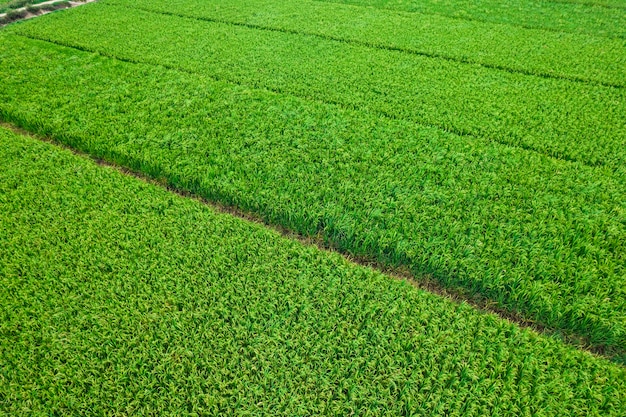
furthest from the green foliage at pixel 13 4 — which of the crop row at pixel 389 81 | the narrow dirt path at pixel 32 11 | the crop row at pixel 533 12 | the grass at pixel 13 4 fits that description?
the crop row at pixel 533 12

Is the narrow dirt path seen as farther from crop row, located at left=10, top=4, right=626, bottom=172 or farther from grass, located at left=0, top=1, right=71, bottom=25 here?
crop row, located at left=10, top=4, right=626, bottom=172

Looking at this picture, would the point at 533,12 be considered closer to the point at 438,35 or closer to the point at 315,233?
the point at 438,35

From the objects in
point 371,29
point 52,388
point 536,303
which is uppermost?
point 371,29

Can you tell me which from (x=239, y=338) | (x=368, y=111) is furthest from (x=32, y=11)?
(x=239, y=338)

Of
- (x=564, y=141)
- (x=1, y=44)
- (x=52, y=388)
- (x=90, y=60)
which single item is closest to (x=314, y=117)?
(x=564, y=141)

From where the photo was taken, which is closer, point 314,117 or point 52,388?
point 52,388

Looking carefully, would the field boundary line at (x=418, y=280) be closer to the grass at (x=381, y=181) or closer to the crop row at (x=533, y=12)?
the grass at (x=381, y=181)

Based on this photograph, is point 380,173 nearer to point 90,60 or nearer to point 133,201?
point 133,201
